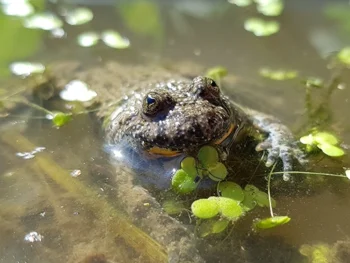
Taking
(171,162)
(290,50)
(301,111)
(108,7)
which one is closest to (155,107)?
(171,162)

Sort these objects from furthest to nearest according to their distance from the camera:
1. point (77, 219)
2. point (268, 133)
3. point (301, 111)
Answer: point (301, 111), point (268, 133), point (77, 219)

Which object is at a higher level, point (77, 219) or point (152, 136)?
point (152, 136)

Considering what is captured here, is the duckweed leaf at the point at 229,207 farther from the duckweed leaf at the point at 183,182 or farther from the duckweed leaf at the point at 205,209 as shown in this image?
the duckweed leaf at the point at 183,182

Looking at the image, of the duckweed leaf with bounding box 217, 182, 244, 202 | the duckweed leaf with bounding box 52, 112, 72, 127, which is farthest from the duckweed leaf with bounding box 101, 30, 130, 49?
the duckweed leaf with bounding box 217, 182, 244, 202

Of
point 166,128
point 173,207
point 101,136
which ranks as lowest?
point 101,136

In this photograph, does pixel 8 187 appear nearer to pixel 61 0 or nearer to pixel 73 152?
pixel 73 152

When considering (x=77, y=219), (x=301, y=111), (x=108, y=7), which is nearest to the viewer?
(x=77, y=219)

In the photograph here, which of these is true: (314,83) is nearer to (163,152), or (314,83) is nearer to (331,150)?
(331,150)

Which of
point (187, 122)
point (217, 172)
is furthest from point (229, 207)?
point (187, 122)

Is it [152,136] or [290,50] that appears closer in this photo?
[152,136]
